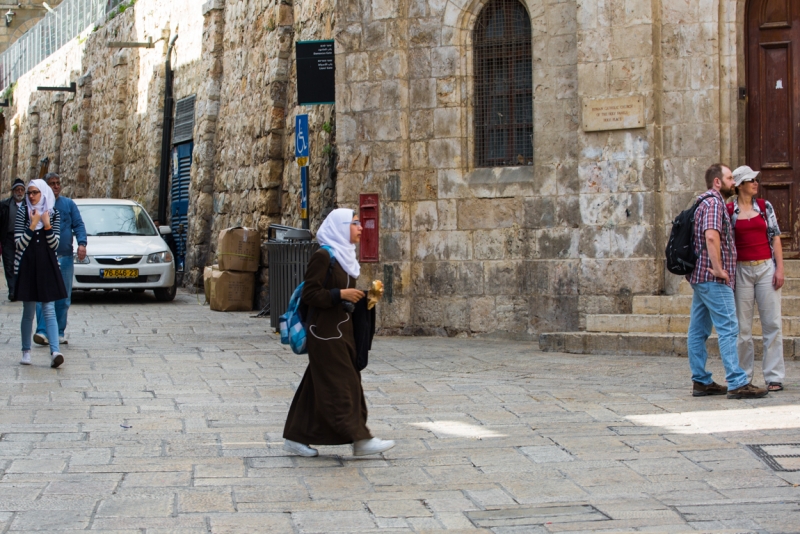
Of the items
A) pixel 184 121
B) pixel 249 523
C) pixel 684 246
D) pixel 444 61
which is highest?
pixel 184 121

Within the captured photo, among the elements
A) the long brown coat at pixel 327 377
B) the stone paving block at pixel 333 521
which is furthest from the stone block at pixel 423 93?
the stone paving block at pixel 333 521

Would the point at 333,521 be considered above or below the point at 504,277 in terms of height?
below

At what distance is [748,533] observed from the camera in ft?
14.8

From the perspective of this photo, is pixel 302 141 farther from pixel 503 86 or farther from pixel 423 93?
pixel 503 86

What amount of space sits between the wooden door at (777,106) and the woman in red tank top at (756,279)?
122 inches

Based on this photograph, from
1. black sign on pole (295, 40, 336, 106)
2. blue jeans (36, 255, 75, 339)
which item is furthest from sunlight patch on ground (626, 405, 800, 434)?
black sign on pole (295, 40, 336, 106)

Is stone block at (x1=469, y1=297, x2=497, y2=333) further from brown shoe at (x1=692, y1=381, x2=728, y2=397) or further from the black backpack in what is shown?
brown shoe at (x1=692, y1=381, x2=728, y2=397)

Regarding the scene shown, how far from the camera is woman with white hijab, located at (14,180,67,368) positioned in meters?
9.91

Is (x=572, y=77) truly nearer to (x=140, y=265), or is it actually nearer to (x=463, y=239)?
(x=463, y=239)

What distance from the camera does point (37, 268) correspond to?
9977 mm

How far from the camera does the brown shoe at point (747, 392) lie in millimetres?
7719

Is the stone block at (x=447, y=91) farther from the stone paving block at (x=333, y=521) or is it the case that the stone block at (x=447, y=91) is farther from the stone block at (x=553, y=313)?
the stone paving block at (x=333, y=521)

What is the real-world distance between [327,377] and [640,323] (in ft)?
17.4

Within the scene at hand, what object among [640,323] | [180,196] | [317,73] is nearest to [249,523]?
[640,323]
